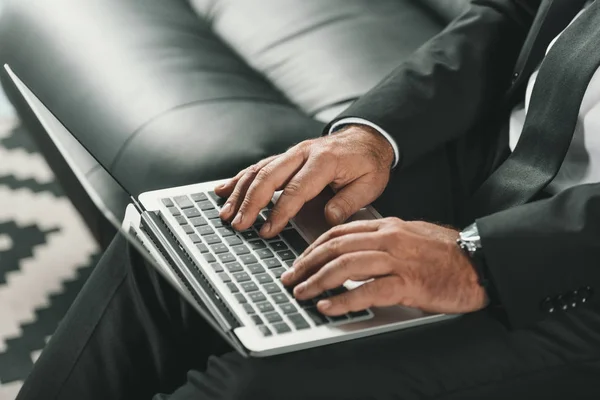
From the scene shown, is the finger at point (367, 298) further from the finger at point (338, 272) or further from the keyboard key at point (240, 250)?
the keyboard key at point (240, 250)

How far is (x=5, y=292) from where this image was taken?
1.77m

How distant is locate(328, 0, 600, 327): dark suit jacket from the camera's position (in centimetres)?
107

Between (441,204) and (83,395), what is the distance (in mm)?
552

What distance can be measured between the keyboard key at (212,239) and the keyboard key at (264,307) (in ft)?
0.43

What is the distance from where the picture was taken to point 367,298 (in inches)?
38.8

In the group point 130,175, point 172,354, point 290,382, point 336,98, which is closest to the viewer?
point 290,382

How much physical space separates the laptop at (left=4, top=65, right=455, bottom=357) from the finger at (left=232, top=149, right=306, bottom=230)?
2 centimetres

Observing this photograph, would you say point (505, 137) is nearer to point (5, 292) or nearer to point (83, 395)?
point (83, 395)

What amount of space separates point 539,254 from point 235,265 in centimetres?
34

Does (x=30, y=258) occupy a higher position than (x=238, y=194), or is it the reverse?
(x=238, y=194)

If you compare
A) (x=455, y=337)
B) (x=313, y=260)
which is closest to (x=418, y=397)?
(x=455, y=337)

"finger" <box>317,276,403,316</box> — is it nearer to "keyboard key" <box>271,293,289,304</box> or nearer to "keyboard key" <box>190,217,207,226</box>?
"keyboard key" <box>271,293,289,304</box>

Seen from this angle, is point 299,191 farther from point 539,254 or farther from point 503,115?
point 503,115

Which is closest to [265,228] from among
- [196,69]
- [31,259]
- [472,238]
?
[472,238]
